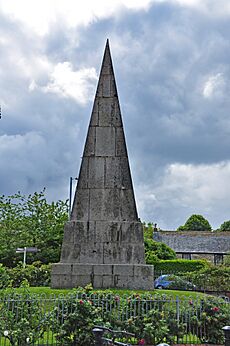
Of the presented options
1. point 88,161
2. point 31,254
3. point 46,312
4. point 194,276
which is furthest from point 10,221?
point 46,312

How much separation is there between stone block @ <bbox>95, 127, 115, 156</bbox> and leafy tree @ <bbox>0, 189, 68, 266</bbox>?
13932 mm

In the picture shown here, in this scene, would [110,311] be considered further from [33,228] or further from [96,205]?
[33,228]

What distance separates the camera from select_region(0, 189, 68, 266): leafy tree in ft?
102

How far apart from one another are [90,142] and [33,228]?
713 inches

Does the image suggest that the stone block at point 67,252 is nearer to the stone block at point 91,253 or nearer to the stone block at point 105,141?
the stone block at point 91,253

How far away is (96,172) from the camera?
1706 centimetres

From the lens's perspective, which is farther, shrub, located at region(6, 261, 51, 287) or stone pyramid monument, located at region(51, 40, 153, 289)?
shrub, located at region(6, 261, 51, 287)

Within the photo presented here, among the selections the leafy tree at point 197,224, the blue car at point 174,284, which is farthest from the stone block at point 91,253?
the leafy tree at point 197,224

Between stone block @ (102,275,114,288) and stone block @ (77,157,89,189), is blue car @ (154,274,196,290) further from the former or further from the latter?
stone block @ (77,157,89,189)

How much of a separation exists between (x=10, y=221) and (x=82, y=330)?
1005 inches

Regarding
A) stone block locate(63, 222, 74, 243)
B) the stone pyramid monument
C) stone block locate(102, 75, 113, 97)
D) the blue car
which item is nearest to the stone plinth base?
the stone pyramid monument

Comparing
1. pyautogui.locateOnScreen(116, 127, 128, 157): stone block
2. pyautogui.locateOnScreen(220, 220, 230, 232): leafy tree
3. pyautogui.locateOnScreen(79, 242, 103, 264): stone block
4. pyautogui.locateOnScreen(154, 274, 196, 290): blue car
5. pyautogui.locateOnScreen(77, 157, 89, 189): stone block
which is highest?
pyautogui.locateOnScreen(220, 220, 230, 232): leafy tree

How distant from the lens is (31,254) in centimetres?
3041

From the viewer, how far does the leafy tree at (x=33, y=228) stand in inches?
1227
